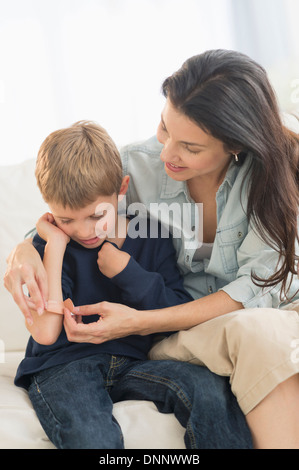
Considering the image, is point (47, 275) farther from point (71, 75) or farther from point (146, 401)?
point (71, 75)

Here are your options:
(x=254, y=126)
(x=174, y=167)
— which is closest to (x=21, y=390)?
(x=174, y=167)

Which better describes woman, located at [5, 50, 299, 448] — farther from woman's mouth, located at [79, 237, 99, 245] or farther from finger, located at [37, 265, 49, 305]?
woman's mouth, located at [79, 237, 99, 245]

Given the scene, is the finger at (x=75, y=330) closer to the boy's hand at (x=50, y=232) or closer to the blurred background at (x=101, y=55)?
the boy's hand at (x=50, y=232)

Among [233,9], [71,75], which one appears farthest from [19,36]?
[233,9]

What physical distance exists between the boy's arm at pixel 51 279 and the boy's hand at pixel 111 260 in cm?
9

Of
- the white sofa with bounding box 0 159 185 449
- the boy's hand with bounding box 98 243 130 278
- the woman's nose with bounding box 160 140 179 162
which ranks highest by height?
the woman's nose with bounding box 160 140 179 162

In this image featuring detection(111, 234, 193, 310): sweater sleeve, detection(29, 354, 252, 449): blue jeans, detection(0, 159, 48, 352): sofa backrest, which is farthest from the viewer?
detection(0, 159, 48, 352): sofa backrest

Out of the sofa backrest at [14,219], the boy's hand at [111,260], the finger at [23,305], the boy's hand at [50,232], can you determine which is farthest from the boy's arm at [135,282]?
the sofa backrest at [14,219]

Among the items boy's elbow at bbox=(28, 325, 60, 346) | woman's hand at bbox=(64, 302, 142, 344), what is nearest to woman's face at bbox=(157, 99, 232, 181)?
woman's hand at bbox=(64, 302, 142, 344)

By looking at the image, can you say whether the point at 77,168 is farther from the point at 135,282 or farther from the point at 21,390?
the point at 21,390

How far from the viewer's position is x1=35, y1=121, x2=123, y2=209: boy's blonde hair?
128 centimetres

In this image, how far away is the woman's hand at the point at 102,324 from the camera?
1.25 m
